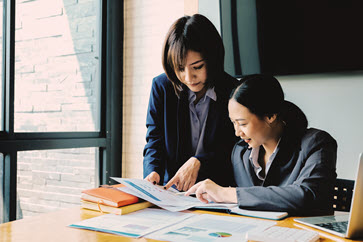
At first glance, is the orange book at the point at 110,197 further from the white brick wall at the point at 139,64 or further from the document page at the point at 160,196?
the white brick wall at the point at 139,64

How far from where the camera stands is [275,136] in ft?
5.01

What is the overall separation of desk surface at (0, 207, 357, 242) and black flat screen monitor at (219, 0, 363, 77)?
57.8 inches

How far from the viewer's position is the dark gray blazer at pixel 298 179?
1.23m

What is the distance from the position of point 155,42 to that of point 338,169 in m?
1.66

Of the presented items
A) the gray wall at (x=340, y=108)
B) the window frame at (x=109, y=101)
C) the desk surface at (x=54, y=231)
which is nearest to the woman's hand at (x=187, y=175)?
the desk surface at (x=54, y=231)

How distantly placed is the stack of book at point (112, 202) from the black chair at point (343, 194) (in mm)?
707

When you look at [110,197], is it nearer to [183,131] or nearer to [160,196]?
[160,196]

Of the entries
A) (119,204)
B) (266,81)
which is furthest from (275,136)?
(119,204)

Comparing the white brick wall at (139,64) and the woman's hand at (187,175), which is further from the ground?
the white brick wall at (139,64)

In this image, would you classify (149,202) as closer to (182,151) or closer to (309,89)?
(182,151)

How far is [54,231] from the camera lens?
3.48 feet

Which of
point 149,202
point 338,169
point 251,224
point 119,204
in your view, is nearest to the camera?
point 251,224

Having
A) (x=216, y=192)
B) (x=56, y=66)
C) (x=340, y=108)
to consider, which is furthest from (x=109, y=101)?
(x=216, y=192)

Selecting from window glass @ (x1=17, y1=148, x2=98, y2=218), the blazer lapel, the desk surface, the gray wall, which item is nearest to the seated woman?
the desk surface
